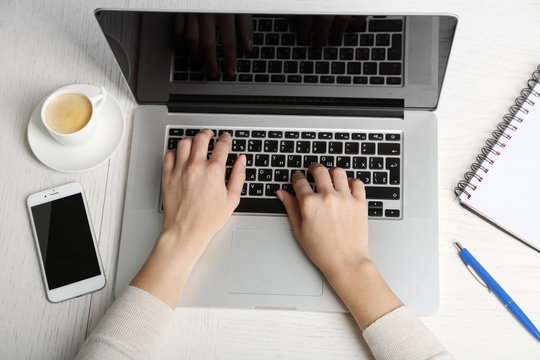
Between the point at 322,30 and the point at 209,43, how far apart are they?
17cm

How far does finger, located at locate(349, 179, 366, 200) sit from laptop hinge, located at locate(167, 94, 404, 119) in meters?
0.13

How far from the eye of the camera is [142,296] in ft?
2.25

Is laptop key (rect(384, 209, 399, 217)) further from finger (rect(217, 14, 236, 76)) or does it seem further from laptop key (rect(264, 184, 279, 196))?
finger (rect(217, 14, 236, 76))

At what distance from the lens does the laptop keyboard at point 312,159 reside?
0.77 m

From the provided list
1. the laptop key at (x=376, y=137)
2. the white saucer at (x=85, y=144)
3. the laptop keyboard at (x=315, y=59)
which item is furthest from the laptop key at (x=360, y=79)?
the white saucer at (x=85, y=144)

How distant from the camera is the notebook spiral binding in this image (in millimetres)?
763

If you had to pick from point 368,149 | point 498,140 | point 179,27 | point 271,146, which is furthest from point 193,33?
point 498,140

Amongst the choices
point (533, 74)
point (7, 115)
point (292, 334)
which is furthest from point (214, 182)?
point (533, 74)

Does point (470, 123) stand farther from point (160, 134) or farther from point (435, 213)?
point (160, 134)

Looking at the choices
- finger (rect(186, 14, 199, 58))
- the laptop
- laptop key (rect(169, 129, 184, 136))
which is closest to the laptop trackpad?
the laptop

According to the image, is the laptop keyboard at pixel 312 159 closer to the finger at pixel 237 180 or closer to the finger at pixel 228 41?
the finger at pixel 237 180

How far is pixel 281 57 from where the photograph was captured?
27.8 inches

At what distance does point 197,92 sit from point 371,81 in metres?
0.29

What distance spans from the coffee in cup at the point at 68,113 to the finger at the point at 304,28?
1.23 ft
